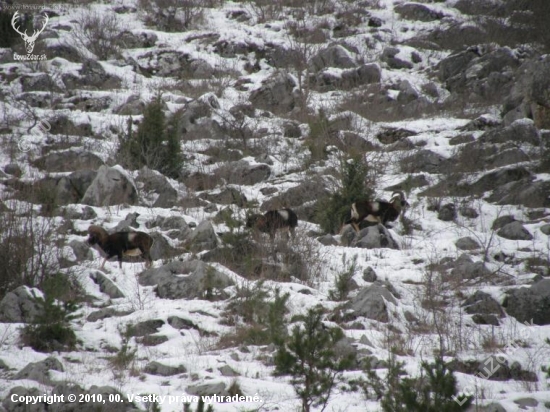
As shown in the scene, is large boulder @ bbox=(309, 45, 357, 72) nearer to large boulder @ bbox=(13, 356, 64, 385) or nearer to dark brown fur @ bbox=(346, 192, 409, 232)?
dark brown fur @ bbox=(346, 192, 409, 232)

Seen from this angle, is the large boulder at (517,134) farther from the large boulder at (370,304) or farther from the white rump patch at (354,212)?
the large boulder at (370,304)

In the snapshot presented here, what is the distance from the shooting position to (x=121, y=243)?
7578 millimetres

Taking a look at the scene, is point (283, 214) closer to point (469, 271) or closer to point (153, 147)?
point (469, 271)

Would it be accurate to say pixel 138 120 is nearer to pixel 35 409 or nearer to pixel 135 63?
pixel 135 63

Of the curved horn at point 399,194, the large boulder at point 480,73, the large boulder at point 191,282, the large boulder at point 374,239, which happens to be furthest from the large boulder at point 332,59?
the large boulder at point 191,282

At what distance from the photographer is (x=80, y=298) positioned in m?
6.44

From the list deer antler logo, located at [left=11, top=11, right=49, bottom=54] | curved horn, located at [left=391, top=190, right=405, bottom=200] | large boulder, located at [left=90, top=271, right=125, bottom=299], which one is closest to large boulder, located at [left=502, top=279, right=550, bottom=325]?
curved horn, located at [left=391, top=190, right=405, bottom=200]

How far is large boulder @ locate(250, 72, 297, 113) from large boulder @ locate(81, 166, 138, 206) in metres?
6.12

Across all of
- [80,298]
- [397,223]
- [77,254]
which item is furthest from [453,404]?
[397,223]

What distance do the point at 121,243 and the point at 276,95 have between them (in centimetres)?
898

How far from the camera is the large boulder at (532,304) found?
5.99 metres

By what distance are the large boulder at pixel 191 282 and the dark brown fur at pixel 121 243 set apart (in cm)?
61

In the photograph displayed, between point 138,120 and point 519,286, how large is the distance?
940 cm

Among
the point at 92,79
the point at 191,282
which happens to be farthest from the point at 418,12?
the point at 191,282
